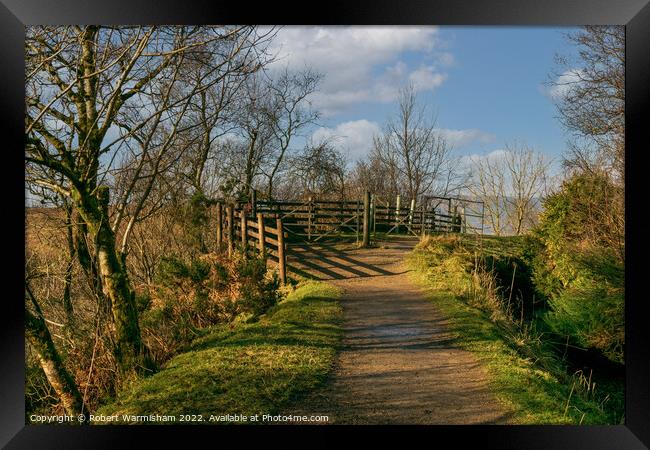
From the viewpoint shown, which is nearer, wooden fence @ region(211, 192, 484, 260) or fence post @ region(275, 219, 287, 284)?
fence post @ region(275, 219, 287, 284)

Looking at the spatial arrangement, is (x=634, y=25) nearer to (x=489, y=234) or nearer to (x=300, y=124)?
(x=300, y=124)

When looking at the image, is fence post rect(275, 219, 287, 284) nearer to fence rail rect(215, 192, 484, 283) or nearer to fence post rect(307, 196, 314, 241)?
fence rail rect(215, 192, 484, 283)

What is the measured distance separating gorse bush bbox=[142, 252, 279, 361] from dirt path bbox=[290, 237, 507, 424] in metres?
1.56

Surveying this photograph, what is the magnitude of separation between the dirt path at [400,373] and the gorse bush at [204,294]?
1559 mm

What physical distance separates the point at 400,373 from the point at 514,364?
142 centimetres

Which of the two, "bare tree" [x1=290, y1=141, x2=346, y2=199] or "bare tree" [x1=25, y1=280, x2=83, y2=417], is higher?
"bare tree" [x1=290, y1=141, x2=346, y2=199]

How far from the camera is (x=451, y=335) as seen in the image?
6.36m

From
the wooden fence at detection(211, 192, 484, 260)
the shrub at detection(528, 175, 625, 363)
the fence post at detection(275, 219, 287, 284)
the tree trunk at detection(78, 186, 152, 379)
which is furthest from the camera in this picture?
the wooden fence at detection(211, 192, 484, 260)

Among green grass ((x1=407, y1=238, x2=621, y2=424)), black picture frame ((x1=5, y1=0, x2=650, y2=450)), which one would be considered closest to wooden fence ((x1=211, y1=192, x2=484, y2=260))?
green grass ((x1=407, y1=238, x2=621, y2=424))

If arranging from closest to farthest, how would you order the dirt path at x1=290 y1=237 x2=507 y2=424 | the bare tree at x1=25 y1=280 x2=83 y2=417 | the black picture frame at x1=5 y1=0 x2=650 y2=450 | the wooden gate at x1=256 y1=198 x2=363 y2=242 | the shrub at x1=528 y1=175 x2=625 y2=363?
the black picture frame at x1=5 y1=0 x2=650 y2=450
the dirt path at x1=290 y1=237 x2=507 y2=424
the bare tree at x1=25 y1=280 x2=83 y2=417
the shrub at x1=528 y1=175 x2=625 y2=363
the wooden gate at x1=256 y1=198 x2=363 y2=242

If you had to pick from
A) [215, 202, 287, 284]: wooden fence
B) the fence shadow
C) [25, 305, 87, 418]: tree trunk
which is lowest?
[25, 305, 87, 418]: tree trunk

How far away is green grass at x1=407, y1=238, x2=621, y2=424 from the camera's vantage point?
4.22 metres

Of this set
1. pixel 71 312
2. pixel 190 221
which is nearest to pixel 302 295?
pixel 190 221
